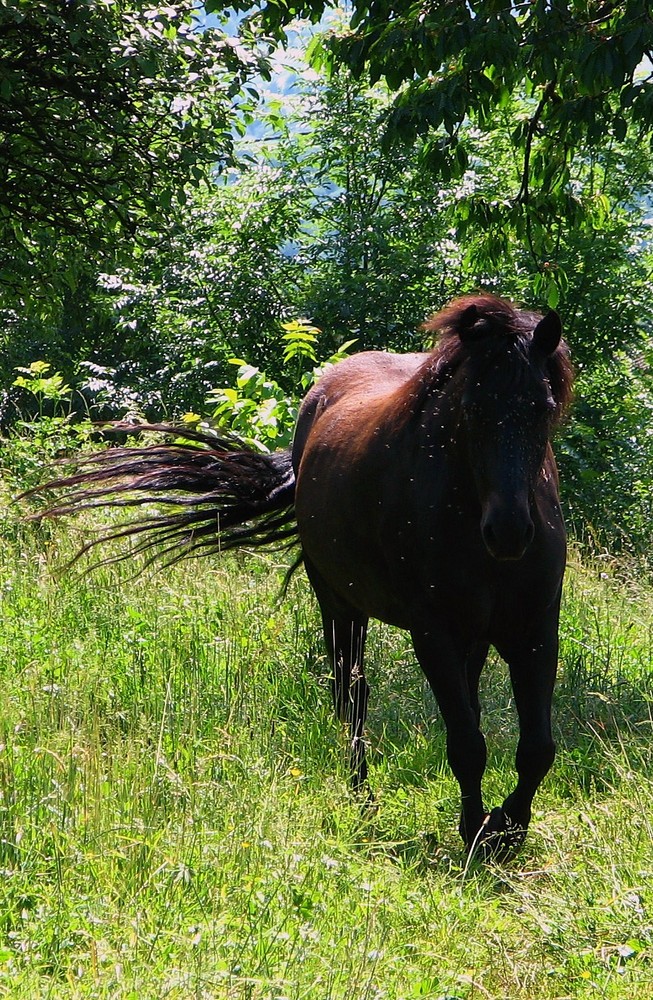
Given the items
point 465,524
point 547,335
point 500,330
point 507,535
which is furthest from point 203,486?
point 507,535

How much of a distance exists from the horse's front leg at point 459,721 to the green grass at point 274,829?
208 millimetres

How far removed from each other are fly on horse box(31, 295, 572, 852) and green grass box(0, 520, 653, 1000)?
0.30m

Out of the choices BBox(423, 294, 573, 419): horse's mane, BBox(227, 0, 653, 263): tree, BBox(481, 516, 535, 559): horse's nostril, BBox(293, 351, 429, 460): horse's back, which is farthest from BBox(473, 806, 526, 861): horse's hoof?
BBox(227, 0, 653, 263): tree

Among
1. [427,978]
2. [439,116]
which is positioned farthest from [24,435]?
[427,978]

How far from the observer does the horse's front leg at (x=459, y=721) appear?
4.33 m

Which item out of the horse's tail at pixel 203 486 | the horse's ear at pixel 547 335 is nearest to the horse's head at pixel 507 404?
the horse's ear at pixel 547 335

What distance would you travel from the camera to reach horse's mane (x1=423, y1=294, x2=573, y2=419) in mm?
4102

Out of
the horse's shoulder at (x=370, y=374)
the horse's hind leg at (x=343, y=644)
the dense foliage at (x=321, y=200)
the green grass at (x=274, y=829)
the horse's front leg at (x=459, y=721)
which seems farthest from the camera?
the dense foliage at (x=321, y=200)

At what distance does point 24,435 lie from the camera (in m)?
10.1

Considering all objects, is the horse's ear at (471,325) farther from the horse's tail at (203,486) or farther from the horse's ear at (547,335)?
the horse's tail at (203,486)

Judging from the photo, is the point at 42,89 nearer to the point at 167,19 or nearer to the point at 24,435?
the point at 167,19

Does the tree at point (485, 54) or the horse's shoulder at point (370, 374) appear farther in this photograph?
the horse's shoulder at point (370, 374)

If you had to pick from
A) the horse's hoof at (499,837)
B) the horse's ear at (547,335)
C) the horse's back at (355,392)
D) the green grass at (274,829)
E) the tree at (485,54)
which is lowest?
the horse's hoof at (499,837)

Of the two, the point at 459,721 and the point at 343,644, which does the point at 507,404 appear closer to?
the point at 459,721
